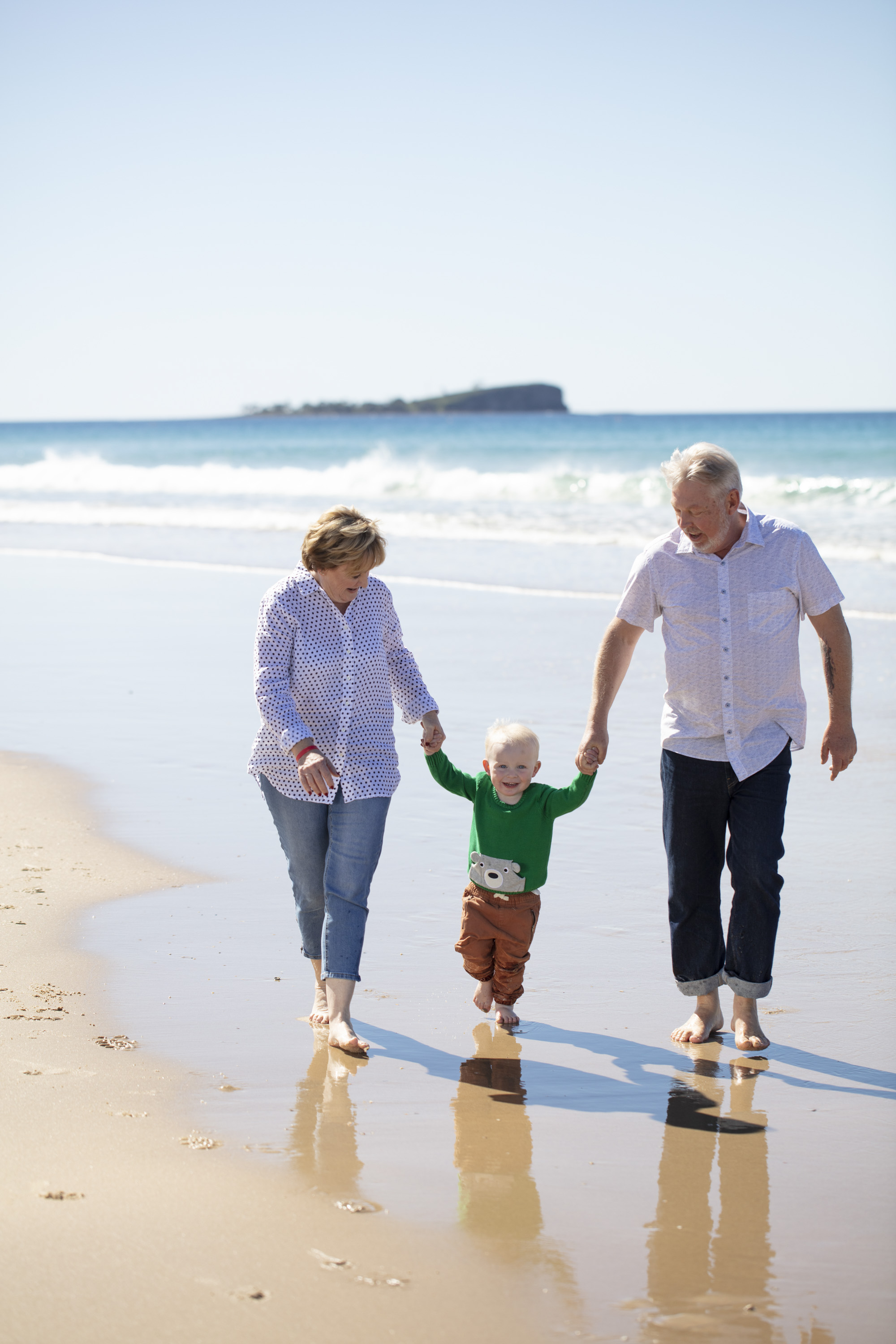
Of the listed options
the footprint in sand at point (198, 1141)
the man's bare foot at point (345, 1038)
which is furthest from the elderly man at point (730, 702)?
the footprint in sand at point (198, 1141)

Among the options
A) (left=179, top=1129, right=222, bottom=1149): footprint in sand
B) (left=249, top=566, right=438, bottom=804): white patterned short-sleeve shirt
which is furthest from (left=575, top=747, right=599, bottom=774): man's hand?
(left=179, top=1129, right=222, bottom=1149): footprint in sand

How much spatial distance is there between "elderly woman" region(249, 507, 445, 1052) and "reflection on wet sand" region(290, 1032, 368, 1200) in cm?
11

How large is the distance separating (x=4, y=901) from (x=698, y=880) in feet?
8.43

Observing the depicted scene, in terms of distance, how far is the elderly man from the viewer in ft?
12.9

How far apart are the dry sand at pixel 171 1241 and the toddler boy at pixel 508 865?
93 cm

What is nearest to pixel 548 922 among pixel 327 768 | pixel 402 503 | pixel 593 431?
pixel 327 768

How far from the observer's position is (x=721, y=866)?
4105mm

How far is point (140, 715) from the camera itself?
8250 millimetres

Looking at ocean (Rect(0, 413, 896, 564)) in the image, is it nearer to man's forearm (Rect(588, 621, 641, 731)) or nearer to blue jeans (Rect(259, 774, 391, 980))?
man's forearm (Rect(588, 621, 641, 731))

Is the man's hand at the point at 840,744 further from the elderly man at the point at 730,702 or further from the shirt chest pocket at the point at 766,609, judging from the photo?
the shirt chest pocket at the point at 766,609

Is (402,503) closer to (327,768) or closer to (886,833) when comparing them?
(886,833)

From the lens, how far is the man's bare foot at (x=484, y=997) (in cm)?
411

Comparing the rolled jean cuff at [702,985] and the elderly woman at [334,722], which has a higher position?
the elderly woman at [334,722]

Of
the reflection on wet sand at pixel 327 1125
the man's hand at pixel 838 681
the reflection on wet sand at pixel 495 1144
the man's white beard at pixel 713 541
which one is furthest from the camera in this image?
the man's hand at pixel 838 681
